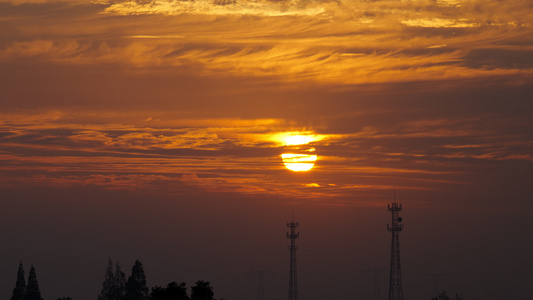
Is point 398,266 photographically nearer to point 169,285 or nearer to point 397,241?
point 397,241

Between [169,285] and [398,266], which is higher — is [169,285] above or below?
below

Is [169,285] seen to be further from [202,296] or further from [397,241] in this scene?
[397,241]

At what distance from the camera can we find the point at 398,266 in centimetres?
19000

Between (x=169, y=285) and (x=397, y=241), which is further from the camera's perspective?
(x=397, y=241)

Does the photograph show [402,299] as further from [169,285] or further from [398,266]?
[169,285]

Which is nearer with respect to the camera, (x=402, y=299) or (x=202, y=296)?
(x=202, y=296)

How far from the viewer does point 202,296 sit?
128 metres

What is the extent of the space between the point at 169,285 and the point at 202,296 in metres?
6.00

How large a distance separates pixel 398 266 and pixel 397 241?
29.2ft

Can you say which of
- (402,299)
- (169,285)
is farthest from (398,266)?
(169,285)

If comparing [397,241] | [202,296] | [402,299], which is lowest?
[202,296]

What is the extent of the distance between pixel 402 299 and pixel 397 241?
557 inches

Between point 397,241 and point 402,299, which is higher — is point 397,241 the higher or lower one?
the higher one

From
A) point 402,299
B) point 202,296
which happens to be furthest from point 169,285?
point 402,299
